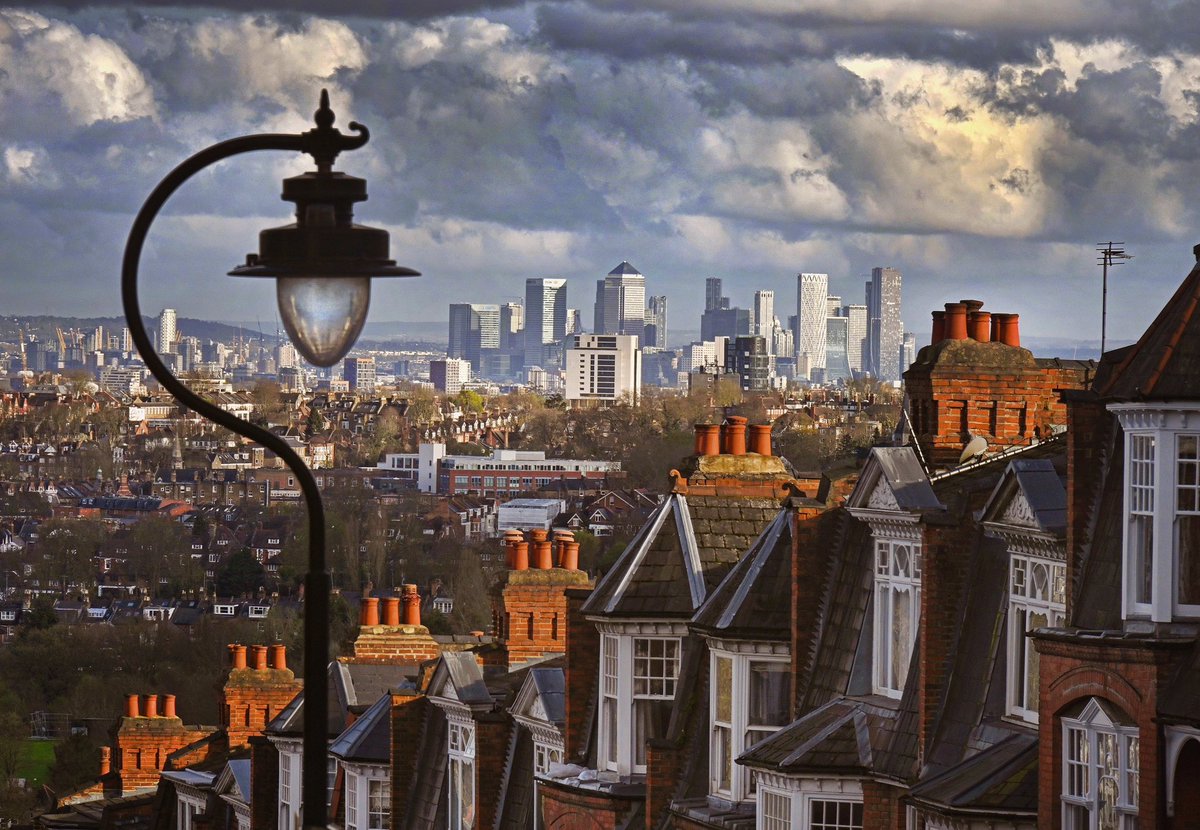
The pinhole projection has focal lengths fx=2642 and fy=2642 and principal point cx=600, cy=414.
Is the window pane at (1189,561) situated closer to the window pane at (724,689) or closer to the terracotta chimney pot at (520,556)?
the window pane at (724,689)

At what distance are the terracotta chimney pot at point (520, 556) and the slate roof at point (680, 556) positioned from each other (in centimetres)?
794

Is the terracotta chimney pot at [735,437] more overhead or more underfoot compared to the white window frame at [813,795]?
more overhead

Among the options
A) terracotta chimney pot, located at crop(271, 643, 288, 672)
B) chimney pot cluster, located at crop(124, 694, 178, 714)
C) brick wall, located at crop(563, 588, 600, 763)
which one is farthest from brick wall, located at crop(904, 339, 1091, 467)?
chimney pot cluster, located at crop(124, 694, 178, 714)

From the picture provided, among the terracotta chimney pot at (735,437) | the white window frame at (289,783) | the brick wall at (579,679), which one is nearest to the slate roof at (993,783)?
the brick wall at (579,679)

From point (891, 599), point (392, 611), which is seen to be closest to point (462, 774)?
point (392, 611)

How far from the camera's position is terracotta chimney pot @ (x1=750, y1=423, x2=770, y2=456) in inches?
1123

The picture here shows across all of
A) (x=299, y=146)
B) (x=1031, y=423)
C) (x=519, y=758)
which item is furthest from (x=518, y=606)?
(x=299, y=146)

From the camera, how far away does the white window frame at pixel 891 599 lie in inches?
842

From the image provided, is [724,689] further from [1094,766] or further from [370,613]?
[370,613]

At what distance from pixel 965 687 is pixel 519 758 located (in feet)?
36.9

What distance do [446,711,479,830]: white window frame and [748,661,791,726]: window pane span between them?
300 inches

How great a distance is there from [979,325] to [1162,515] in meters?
7.80

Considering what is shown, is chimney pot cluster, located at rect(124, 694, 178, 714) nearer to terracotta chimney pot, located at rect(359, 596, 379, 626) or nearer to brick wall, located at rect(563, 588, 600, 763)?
terracotta chimney pot, located at rect(359, 596, 379, 626)

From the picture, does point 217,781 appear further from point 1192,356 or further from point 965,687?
point 1192,356
